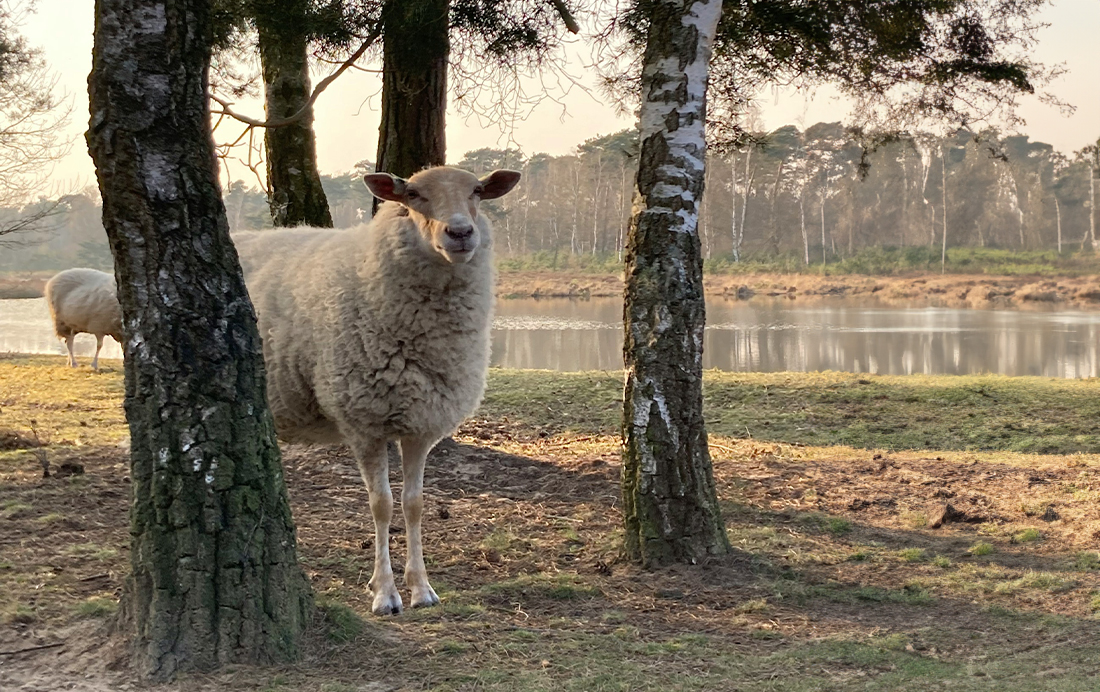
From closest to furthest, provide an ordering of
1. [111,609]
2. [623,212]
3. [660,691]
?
1. [660,691]
2. [111,609]
3. [623,212]

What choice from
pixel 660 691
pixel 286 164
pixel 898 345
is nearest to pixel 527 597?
pixel 660 691

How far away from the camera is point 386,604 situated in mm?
4598

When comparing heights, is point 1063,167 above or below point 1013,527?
above

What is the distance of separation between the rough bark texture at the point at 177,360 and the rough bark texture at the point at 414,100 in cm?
403

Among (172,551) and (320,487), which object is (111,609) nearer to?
(172,551)

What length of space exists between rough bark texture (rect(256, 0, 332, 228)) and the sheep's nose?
4.25 m

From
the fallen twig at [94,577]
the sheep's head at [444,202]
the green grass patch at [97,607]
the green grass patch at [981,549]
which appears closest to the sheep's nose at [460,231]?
the sheep's head at [444,202]

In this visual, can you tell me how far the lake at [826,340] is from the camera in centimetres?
1983

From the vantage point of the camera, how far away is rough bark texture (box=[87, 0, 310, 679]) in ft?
11.8

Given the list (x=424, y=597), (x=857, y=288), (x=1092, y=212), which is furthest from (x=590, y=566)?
(x=1092, y=212)

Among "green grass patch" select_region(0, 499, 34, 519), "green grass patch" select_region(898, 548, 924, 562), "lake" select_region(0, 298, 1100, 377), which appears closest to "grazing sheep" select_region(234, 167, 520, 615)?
"green grass patch" select_region(0, 499, 34, 519)

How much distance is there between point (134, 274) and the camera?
3662mm

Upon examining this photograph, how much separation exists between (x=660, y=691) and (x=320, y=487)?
3933 mm

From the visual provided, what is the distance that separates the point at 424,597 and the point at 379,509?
471 mm
